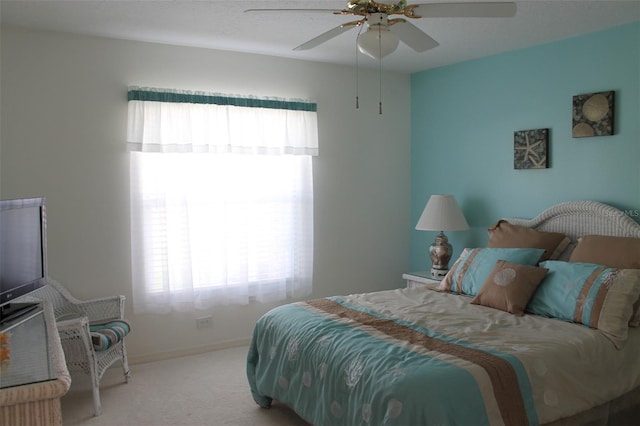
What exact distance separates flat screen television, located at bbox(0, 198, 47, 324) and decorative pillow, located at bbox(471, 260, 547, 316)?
2.62 meters

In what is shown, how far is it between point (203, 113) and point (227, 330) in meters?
1.81

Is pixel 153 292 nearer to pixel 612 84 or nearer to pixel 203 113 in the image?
pixel 203 113

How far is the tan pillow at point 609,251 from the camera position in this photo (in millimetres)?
3293

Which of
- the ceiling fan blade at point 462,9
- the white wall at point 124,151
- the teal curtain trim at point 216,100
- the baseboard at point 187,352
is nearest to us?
the ceiling fan blade at point 462,9

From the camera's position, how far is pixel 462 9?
2500 mm

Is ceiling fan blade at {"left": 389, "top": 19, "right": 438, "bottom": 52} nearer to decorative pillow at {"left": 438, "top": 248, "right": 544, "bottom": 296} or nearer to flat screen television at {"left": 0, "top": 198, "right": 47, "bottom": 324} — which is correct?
decorative pillow at {"left": 438, "top": 248, "right": 544, "bottom": 296}

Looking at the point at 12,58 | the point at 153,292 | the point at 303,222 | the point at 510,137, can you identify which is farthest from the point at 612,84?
the point at 12,58

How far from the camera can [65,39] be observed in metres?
3.90

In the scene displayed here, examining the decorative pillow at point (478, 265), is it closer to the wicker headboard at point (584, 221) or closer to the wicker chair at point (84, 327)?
the wicker headboard at point (584, 221)

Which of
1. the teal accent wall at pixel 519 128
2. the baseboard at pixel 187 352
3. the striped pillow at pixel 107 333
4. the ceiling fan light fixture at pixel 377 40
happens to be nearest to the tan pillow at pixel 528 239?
the teal accent wall at pixel 519 128

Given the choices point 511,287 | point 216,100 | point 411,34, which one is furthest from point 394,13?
point 216,100

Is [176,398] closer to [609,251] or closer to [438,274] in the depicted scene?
[438,274]

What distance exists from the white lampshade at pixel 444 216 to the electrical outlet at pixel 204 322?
1941 mm

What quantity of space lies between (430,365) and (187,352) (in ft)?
8.54
